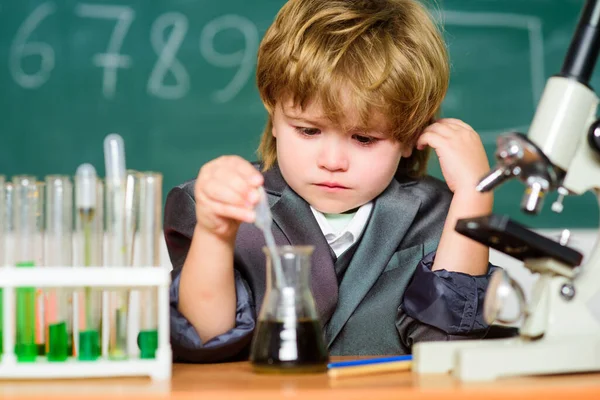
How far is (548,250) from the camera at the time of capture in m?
0.92

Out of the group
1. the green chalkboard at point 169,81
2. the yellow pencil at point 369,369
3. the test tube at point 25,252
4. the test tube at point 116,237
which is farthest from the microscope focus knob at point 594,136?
the green chalkboard at point 169,81

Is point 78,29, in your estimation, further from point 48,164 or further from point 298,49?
point 298,49

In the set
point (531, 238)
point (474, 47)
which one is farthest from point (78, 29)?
point (531, 238)

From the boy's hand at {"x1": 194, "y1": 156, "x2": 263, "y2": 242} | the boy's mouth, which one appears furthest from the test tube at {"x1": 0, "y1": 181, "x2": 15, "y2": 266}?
the boy's mouth

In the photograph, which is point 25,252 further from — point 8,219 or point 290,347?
point 290,347

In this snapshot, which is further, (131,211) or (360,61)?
(360,61)

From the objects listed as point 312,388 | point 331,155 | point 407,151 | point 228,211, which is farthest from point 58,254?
point 407,151

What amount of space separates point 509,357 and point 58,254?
50 cm

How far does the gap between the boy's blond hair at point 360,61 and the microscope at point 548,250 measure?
0.37 metres

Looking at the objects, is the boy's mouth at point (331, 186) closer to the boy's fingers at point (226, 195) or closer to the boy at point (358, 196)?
the boy at point (358, 196)

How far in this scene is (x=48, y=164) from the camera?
7.39 ft

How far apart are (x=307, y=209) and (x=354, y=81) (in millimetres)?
233

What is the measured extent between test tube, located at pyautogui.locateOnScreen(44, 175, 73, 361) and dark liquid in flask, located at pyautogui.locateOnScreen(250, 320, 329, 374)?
8.5 inches

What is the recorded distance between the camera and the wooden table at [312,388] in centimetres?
78
